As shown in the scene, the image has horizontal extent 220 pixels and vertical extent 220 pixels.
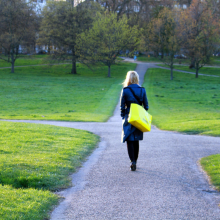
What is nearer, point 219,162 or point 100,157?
point 219,162

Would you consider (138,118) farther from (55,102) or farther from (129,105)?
(55,102)

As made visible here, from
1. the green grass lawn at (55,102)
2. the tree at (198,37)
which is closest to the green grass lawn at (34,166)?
the green grass lawn at (55,102)

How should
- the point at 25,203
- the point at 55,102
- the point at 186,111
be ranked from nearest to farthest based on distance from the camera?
the point at 25,203 → the point at 186,111 → the point at 55,102

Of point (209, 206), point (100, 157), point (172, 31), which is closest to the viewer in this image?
point (209, 206)

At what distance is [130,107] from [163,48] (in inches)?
1741

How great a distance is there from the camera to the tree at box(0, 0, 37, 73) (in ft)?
157

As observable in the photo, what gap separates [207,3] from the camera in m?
61.0

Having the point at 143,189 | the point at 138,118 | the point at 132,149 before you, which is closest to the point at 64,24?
the point at 132,149

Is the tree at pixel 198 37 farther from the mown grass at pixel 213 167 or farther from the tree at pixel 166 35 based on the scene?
the mown grass at pixel 213 167

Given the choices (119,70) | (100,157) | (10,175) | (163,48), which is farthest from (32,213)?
(119,70)

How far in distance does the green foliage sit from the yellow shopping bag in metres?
2.27

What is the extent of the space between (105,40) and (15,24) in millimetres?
15785

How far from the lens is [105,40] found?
47844mm

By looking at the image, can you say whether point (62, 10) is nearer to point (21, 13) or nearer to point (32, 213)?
point (21, 13)
